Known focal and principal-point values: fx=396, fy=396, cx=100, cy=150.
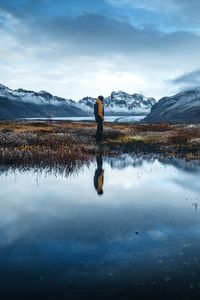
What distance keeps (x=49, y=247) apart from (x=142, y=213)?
4.05 meters

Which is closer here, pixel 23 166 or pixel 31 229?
pixel 31 229

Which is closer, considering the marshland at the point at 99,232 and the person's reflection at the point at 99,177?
the marshland at the point at 99,232

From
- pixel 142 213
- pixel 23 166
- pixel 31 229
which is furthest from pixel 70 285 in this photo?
pixel 23 166

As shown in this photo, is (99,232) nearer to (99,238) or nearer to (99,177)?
(99,238)

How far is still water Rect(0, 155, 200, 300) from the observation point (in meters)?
7.64

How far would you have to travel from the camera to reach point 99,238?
403 inches

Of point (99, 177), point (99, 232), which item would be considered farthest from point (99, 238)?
point (99, 177)

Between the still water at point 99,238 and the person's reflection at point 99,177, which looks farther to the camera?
the person's reflection at point 99,177

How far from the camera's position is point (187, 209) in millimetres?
13141

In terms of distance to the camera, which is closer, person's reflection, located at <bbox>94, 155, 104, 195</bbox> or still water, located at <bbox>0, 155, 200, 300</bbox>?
still water, located at <bbox>0, 155, 200, 300</bbox>

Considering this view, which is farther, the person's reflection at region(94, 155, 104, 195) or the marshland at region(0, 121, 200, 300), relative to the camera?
the person's reflection at region(94, 155, 104, 195)

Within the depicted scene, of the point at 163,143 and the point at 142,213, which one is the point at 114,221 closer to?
the point at 142,213

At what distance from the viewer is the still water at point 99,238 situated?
7641 millimetres

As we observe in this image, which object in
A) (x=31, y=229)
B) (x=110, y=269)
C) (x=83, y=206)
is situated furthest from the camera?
(x=83, y=206)
